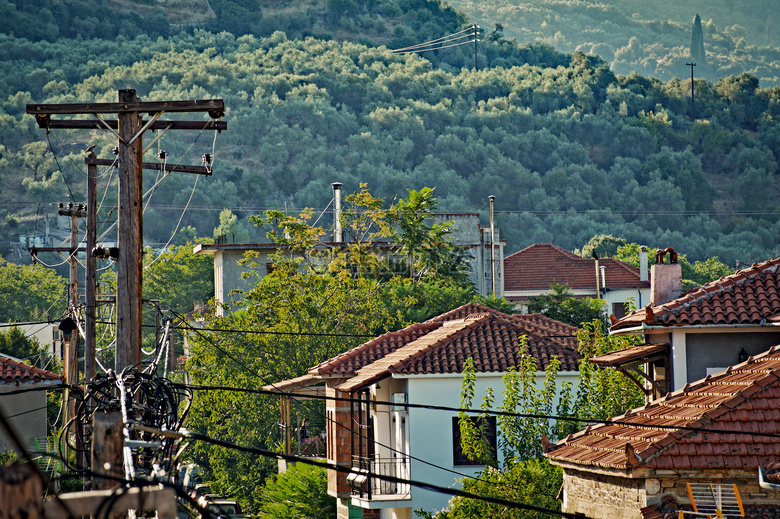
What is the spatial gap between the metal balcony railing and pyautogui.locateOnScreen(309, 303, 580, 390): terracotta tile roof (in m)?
2.27

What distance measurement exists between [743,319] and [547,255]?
58177 mm

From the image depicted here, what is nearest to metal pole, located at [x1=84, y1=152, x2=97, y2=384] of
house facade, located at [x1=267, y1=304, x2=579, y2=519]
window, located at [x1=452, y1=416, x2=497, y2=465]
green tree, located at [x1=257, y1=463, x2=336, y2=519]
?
house facade, located at [x1=267, y1=304, x2=579, y2=519]

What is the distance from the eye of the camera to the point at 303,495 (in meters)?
32.2

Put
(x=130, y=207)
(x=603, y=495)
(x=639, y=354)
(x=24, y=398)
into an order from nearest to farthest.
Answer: (x=130, y=207) < (x=603, y=495) < (x=639, y=354) < (x=24, y=398)

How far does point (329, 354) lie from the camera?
4169 cm

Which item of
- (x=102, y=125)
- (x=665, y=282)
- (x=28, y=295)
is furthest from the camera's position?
(x=28, y=295)

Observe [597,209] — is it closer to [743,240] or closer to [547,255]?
[743,240]

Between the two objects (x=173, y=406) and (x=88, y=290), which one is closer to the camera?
(x=173, y=406)

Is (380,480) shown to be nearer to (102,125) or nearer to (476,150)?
(102,125)

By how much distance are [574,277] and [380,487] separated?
47153 millimetres

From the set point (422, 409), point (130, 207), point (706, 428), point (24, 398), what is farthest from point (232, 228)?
point (706, 428)

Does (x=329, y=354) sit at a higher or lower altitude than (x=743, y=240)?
lower

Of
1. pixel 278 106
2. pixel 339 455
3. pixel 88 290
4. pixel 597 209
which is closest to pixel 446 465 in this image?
pixel 339 455

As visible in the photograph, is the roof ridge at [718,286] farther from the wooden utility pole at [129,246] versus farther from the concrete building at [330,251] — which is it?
the concrete building at [330,251]
